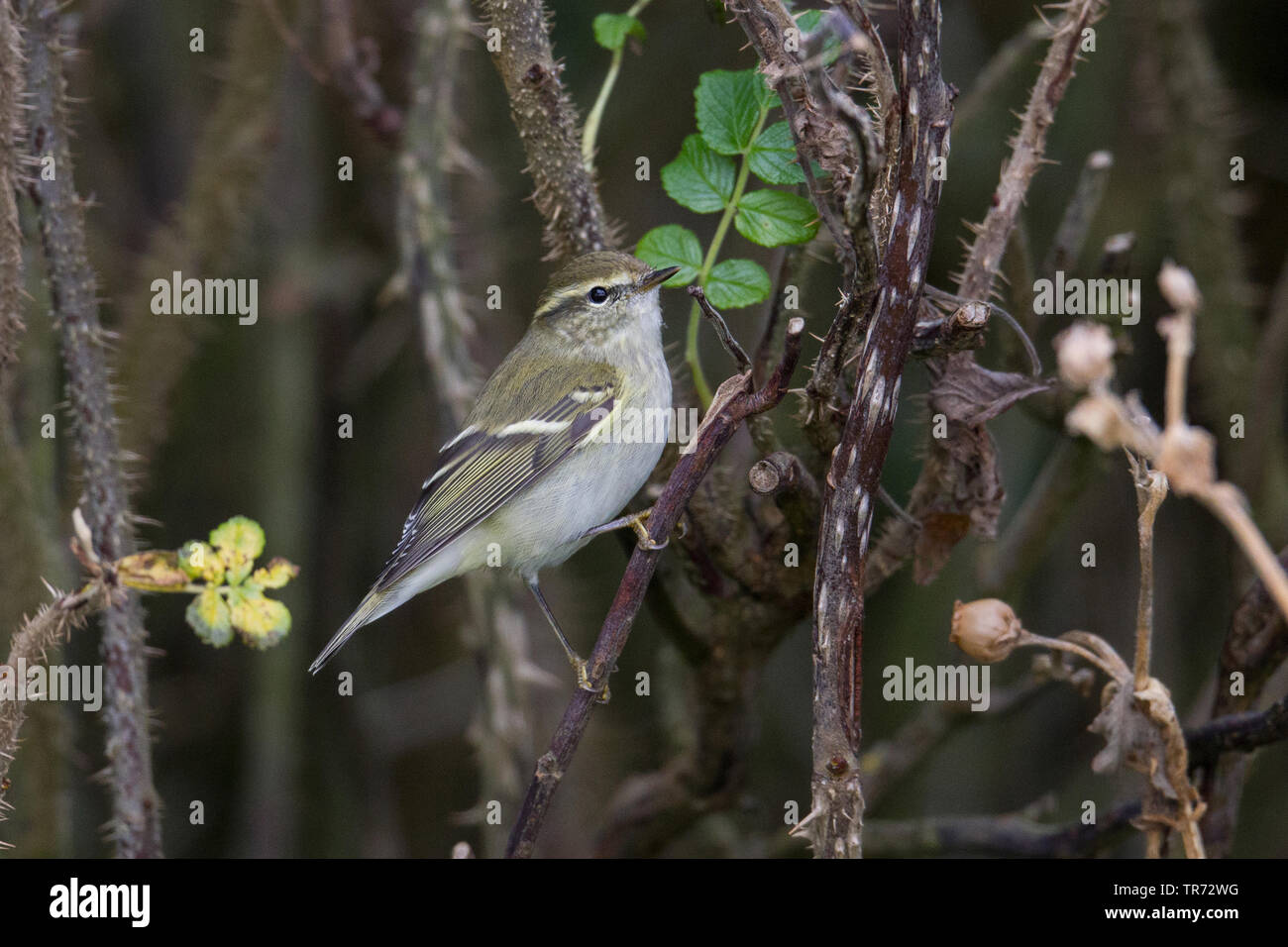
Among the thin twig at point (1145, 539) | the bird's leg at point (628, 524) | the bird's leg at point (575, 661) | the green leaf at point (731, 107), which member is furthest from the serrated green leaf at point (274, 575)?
the thin twig at point (1145, 539)

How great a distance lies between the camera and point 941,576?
4559 mm

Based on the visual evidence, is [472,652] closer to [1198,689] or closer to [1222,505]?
[1222,505]

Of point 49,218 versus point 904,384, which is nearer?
point 49,218

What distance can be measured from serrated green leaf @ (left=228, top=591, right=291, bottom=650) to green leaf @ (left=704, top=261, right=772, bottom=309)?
111 centimetres

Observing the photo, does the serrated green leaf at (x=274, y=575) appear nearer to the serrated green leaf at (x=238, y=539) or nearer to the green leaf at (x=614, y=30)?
the serrated green leaf at (x=238, y=539)

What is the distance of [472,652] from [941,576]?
195cm

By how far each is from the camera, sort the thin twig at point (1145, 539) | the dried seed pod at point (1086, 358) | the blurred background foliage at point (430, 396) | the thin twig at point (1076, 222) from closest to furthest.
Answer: the dried seed pod at point (1086, 358) < the thin twig at point (1145, 539) < the thin twig at point (1076, 222) < the blurred background foliage at point (430, 396)

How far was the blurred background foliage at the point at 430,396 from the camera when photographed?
4090 millimetres

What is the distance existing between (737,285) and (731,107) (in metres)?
0.38

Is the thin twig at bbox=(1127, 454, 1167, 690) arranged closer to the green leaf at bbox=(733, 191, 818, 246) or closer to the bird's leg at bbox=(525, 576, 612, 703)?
the green leaf at bbox=(733, 191, 818, 246)

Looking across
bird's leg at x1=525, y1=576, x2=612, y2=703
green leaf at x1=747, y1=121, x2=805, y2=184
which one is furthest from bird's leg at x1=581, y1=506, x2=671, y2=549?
green leaf at x1=747, y1=121, x2=805, y2=184

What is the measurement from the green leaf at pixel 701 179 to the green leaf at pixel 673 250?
0.10 metres

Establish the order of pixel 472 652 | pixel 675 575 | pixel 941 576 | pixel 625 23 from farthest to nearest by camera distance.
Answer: pixel 941 576 < pixel 472 652 < pixel 675 575 < pixel 625 23

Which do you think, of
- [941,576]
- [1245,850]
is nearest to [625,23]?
[941,576]
